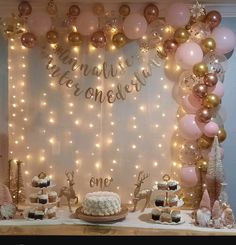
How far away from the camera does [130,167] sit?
12.1 feet

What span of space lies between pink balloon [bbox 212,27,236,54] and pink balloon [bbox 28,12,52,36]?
3.98ft

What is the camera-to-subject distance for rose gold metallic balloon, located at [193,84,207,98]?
336 cm

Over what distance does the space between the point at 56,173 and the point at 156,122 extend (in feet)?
2.86

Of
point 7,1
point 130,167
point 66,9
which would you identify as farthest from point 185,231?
point 7,1

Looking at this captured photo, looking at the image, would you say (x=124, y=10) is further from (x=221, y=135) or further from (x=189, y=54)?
(x=221, y=135)

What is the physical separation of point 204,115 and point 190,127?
5.2 inches

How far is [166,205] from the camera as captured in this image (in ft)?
10.7

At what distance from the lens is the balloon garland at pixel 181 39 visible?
340 cm

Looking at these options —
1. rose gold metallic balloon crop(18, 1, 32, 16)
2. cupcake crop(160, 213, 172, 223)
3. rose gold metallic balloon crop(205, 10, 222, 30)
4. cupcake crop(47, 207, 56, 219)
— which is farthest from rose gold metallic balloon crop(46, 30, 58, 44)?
cupcake crop(160, 213, 172, 223)

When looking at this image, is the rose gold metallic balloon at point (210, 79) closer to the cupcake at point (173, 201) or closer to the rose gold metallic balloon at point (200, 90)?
the rose gold metallic balloon at point (200, 90)

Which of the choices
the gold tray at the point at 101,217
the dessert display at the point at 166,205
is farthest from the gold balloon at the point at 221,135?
the gold tray at the point at 101,217

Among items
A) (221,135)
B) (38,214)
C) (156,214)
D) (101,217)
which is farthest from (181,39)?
(38,214)

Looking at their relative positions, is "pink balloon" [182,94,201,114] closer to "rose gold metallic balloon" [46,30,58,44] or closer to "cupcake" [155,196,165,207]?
"cupcake" [155,196,165,207]

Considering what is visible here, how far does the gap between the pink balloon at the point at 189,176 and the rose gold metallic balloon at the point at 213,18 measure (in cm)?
106
